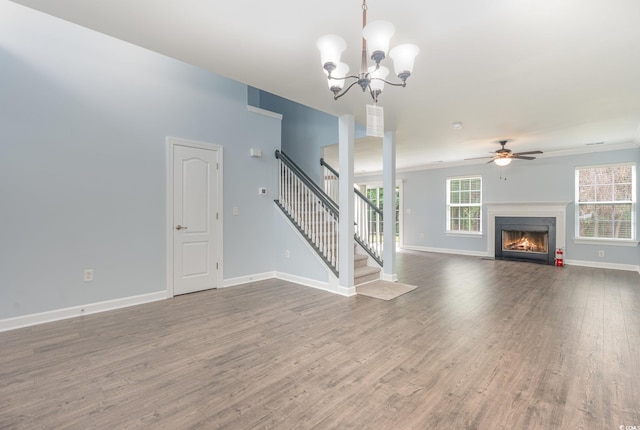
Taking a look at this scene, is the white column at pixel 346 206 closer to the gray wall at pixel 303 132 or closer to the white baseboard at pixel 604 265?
the gray wall at pixel 303 132

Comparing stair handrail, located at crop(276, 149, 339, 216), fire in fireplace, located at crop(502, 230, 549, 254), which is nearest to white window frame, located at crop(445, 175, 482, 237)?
fire in fireplace, located at crop(502, 230, 549, 254)

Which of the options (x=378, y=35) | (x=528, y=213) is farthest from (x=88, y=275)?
(x=528, y=213)

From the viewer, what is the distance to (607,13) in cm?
201

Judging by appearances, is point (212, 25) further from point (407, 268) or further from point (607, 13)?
point (407, 268)

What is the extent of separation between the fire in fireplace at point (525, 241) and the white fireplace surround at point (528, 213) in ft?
0.82

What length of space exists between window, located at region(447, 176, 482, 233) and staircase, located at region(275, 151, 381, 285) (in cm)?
409

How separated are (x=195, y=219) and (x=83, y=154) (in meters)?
1.45

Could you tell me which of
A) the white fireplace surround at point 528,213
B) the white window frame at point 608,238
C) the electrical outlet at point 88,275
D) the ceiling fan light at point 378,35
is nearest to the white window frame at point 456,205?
the white fireplace surround at point 528,213

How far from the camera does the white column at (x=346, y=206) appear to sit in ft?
13.5

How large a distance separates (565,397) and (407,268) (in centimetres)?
422

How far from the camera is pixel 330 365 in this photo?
225cm

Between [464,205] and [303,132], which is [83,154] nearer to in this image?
[303,132]

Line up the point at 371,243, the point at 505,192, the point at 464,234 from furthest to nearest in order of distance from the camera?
1. the point at 464,234
2. the point at 505,192
3. the point at 371,243

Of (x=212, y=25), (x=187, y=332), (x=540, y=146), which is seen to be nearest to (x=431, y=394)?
(x=187, y=332)
